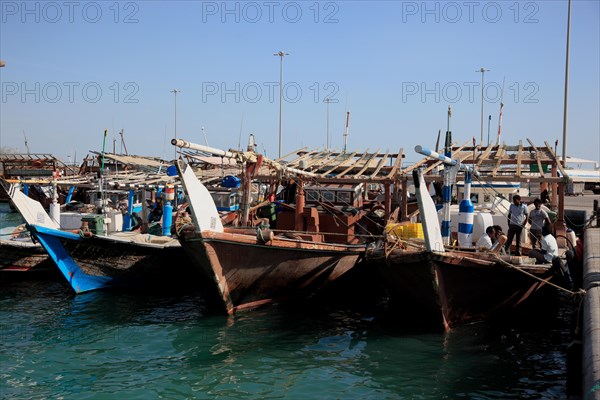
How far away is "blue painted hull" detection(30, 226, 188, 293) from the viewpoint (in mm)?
16172

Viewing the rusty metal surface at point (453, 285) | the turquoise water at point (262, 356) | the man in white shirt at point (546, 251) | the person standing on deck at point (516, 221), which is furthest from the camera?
the person standing on deck at point (516, 221)

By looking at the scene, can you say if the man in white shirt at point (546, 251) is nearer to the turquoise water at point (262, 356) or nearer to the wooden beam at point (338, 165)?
the turquoise water at point (262, 356)

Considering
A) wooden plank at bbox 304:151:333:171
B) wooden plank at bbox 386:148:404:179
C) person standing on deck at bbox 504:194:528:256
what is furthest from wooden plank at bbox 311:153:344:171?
person standing on deck at bbox 504:194:528:256

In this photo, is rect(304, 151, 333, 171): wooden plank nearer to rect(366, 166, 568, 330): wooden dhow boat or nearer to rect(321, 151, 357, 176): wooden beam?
rect(321, 151, 357, 176): wooden beam

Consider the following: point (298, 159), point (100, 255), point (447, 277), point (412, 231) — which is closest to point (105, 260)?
point (100, 255)

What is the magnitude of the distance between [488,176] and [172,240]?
845 cm

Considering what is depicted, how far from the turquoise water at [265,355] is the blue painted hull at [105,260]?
127 centimetres

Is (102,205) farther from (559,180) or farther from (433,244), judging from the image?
(559,180)

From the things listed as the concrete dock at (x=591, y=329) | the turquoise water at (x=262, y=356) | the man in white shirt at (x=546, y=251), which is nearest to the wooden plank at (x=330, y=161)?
the turquoise water at (x=262, y=356)

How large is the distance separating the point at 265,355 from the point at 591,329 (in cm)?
561

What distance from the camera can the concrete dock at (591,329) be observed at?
22.8 ft

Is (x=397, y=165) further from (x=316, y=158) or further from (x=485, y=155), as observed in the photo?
(x=316, y=158)

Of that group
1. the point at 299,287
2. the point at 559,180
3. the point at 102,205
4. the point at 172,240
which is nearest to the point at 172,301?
the point at 172,240

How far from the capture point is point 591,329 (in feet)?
27.8
